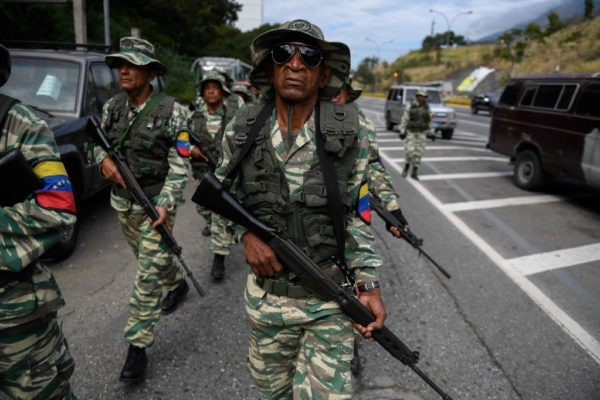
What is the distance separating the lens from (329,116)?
186 centimetres

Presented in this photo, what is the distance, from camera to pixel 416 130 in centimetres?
900

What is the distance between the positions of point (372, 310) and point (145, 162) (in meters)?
1.95

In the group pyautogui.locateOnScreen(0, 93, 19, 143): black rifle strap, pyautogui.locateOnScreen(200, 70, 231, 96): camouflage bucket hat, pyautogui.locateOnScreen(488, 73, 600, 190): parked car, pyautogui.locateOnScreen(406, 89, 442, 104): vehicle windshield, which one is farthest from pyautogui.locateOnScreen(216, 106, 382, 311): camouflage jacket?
pyautogui.locateOnScreen(406, 89, 442, 104): vehicle windshield

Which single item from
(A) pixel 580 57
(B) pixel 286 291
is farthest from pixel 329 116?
(A) pixel 580 57

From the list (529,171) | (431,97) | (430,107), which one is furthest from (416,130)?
(431,97)

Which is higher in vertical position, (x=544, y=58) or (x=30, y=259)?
(x=544, y=58)

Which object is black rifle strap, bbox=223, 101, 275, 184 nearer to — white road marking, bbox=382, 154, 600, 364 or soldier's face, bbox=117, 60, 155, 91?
soldier's face, bbox=117, 60, 155, 91

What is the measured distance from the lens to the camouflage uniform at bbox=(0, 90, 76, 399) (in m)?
1.63

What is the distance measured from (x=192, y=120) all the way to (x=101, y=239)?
5.68 feet

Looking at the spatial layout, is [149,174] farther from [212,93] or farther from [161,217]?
[212,93]

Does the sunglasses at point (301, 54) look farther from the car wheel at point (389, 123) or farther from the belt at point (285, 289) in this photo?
the car wheel at point (389, 123)

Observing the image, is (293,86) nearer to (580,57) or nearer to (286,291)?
(286,291)

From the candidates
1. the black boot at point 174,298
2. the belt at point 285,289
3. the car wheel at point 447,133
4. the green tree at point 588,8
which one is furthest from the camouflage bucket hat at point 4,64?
the green tree at point 588,8

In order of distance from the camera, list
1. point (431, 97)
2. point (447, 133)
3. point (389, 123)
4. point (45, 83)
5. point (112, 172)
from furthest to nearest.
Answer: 1. point (389, 123)
2. point (431, 97)
3. point (447, 133)
4. point (45, 83)
5. point (112, 172)
